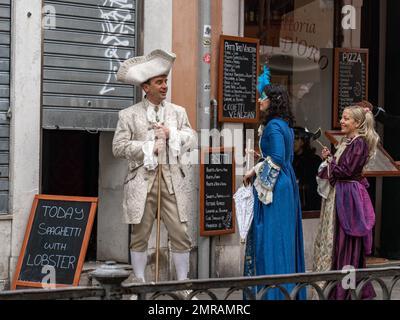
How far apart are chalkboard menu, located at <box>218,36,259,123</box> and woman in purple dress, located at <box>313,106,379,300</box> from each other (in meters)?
1.42

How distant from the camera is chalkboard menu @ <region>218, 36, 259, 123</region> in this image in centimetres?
960

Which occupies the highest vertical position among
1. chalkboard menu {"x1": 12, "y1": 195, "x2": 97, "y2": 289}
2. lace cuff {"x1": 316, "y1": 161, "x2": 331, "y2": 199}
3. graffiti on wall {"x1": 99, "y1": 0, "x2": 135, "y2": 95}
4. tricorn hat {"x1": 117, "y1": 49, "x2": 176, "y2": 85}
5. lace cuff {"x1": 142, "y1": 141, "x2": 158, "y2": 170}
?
graffiti on wall {"x1": 99, "y1": 0, "x2": 135, "y2": 95}

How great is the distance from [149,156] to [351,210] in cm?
186

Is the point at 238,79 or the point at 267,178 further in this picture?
the point at 238,79

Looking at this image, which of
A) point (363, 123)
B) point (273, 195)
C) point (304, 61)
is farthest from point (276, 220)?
point (304, 61)

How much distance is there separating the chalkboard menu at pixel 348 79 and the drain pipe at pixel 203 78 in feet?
7.73

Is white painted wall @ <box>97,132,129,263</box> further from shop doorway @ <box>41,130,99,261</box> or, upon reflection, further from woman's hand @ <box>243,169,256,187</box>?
woman's hand @ <box>243,169,256,187</box>

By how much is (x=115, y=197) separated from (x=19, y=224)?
1.15m

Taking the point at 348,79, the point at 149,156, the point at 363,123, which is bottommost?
the point at 149,156

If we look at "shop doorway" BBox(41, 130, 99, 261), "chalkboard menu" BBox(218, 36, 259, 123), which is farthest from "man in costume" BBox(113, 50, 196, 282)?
"chalkboard menu" BBox(218, 36, 259, 123)

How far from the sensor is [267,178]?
307 inches

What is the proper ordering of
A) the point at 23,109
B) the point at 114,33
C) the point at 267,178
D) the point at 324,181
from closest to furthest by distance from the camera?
the point at 267,178
the point at 23,109
the point at 324,181
the point at 114,33

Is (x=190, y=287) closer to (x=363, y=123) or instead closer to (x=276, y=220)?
(x=276, y=220)
